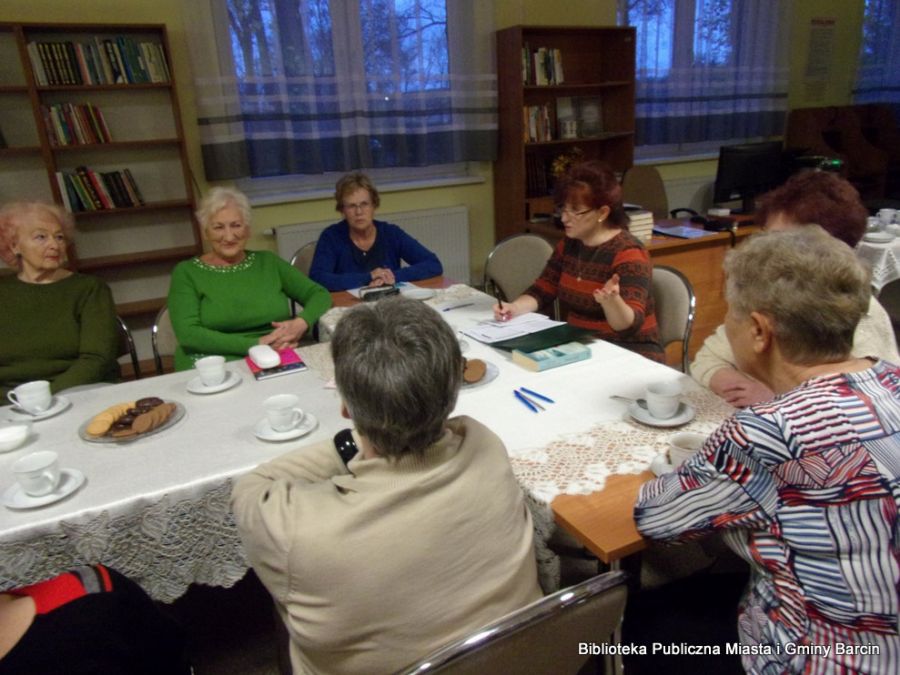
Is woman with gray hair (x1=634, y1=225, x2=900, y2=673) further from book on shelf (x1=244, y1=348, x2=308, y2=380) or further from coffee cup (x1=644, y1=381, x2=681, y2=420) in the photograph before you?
book on shelf (x1=244, y1=348, x2=308, y2=380)

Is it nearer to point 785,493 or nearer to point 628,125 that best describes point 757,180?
point 628,125

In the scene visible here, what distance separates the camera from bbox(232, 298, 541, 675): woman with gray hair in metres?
0.86

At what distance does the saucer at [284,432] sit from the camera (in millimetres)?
1400

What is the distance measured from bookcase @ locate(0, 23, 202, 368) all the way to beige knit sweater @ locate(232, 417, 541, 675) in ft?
10.5

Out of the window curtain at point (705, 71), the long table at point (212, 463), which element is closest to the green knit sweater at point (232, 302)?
the long table at point (212, 463)

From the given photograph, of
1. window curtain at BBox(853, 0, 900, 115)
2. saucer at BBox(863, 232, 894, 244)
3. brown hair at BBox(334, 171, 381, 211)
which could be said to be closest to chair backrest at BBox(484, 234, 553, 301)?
brown hair at BBox(334, 171, 381, 211)

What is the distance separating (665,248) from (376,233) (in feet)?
5.18

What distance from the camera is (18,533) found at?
1.16m

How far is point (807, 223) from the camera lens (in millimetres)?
1682

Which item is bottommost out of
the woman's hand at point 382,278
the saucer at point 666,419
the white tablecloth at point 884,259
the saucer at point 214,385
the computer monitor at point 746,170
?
the white tablecloth at point 884,259

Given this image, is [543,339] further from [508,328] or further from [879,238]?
[879,238]

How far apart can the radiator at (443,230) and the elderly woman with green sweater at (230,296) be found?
5.92 feet

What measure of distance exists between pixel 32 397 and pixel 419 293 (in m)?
1.35

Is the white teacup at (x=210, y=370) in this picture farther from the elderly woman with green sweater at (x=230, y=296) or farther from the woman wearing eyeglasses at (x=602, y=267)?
the woman wearing eyeglasses at (x=602, y=267)
